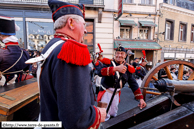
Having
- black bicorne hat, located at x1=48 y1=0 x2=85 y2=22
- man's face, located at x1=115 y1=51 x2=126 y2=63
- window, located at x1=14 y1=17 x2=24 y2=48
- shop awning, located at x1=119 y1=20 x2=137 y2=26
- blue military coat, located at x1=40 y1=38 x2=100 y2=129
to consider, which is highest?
shop awning, located at x1=119 y1=20 x2=137 y2=26

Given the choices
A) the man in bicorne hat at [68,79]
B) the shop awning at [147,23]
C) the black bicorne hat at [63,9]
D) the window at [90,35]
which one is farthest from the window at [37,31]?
the man in bicorne hat at [68,79]

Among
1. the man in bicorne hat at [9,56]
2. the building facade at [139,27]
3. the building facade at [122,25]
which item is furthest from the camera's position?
the building facade at [139,27]

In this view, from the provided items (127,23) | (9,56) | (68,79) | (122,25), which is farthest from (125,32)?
(68,79)

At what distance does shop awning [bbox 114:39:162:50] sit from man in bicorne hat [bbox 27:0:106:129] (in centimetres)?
881

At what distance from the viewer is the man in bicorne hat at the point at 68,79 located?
75cm

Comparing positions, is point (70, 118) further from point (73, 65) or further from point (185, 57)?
point (185, 57)

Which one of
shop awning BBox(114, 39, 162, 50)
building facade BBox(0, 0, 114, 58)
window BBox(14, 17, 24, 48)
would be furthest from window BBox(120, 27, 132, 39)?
window BBox(14, 17, 24, 48)

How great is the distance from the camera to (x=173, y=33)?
11.5m

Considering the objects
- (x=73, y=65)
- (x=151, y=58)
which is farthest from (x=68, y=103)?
(x=151, y=58)

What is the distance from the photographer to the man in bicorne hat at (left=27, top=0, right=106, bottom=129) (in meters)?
0.75

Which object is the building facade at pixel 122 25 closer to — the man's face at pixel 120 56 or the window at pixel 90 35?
the window at pixel 90 35

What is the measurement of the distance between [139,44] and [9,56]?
9.74 m

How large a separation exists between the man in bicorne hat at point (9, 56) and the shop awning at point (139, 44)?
8.06 m

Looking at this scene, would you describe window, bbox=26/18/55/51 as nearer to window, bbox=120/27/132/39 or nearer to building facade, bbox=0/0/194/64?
building facade, bbox=0/0/194/64
